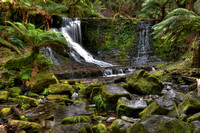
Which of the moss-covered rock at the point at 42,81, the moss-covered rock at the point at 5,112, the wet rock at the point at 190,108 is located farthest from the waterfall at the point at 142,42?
the moss-covered rock at the point at 5,112

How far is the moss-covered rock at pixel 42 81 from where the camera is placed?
488cm

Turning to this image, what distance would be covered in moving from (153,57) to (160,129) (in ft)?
34.8

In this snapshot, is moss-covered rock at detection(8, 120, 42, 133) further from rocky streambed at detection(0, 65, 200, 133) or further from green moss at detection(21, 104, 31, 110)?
green moss at detection(21, 104, 31, 110)

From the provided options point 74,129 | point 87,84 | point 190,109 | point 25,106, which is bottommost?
point 87,84

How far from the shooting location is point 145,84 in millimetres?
4543

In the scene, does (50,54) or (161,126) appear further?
(50,54)

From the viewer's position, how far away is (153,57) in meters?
11.5

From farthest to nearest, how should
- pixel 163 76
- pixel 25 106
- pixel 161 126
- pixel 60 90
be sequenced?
1. pixel 163 76
2. pixel 60 90
3. pixel 25 106
4. pixel 161 126

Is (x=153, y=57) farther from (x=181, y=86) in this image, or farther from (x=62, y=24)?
(x=62, y=24)

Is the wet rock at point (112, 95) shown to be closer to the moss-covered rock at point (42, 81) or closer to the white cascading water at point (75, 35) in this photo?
the moss-covered rock at point (42, 81)

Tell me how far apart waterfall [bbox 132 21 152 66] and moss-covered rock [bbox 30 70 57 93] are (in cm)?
729

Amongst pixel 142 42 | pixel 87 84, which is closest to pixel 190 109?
pixel 87 84

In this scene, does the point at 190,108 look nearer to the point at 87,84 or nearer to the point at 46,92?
the point at 46,92

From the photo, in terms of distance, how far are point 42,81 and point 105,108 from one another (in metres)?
2.60
